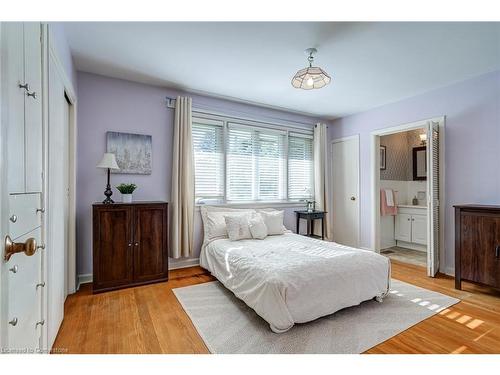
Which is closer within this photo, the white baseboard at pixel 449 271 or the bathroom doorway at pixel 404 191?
the white baseboard at pixel 449 271

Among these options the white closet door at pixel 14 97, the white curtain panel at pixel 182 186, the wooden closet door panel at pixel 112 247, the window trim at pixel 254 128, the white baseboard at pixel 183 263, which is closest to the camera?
the white closet door at pixel 14 97

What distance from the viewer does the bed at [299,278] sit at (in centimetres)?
194

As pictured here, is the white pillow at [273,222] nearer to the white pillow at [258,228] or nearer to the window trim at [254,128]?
the white pillow at [258,228]

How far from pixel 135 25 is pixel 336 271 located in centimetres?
282

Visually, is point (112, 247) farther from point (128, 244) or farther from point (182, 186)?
point (182, 186)

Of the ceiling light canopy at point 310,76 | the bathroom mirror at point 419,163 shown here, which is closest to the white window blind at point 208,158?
the ceiling light canopy at point 310,76

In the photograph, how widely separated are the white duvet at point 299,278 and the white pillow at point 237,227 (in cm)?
34

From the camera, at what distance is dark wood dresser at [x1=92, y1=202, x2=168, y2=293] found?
8.91ft

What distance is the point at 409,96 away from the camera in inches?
148

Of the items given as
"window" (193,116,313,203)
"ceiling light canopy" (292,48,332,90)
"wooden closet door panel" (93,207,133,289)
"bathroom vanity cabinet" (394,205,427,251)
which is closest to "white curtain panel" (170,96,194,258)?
"window" (193,116,313,203)

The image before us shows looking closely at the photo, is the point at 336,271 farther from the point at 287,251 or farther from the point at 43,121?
the point at 43,121

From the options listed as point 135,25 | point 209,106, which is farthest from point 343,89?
point 135,25

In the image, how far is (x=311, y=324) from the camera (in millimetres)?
2053

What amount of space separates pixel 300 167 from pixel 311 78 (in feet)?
7.90
